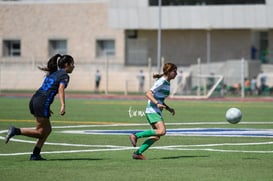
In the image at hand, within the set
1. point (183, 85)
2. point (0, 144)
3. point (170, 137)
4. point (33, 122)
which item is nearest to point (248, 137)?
point (170, 137)

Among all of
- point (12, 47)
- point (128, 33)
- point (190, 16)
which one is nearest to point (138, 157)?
point (190, 16)

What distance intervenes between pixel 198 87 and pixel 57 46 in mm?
22270

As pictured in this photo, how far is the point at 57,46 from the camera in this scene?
67750 mm

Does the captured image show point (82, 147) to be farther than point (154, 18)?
No

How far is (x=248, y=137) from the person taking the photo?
2044cm

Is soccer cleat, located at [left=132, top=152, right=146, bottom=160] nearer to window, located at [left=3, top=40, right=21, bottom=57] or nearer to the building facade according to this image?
the building facade

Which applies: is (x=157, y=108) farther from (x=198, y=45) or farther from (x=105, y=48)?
(x=105, y=48)

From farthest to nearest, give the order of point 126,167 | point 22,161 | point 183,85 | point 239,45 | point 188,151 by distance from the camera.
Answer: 1. point 239,45
2. point 183,85
3. point 188,151
4. point 22,161
5. point 126,167

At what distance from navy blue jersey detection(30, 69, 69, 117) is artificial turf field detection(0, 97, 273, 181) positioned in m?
0.91

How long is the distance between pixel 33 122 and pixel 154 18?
125 ft

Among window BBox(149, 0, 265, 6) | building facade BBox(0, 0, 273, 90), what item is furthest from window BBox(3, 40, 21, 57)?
window BBox(149, 0, 265, 6)

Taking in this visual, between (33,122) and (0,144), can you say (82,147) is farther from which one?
(33,122)

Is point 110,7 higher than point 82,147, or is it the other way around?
point 110,7

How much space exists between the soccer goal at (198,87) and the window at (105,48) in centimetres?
1734
